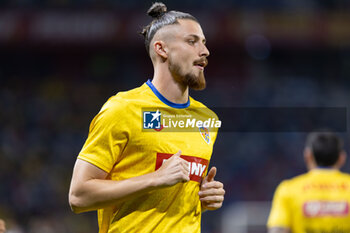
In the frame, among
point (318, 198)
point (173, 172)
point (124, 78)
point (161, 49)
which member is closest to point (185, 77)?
point (161, 49)

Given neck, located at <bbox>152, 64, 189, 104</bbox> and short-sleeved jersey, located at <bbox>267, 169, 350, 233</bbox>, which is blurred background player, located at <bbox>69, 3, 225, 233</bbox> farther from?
short-sleeved jersey, located at <bbox>267, 169, 350, 233</bbox>

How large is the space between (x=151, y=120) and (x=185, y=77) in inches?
13.9

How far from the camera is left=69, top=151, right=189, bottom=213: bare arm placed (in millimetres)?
2721

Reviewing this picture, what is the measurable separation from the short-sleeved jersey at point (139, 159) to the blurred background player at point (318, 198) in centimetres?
141

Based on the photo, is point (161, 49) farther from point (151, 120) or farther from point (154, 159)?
point (154, 159)

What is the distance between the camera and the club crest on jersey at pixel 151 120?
9.74ft

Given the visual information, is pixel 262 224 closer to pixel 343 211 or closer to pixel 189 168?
pixel 343 211

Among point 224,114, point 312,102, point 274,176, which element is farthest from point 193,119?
point 312,102

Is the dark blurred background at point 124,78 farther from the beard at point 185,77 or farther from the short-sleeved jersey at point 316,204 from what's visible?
the beard at point 185,77

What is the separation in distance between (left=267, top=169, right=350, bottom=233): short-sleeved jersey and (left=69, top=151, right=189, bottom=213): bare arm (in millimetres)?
1734

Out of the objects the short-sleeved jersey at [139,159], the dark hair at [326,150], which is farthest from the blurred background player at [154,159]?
the dark hair at [326,150]

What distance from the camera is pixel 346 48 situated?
16.3 metres

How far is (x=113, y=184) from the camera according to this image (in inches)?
109

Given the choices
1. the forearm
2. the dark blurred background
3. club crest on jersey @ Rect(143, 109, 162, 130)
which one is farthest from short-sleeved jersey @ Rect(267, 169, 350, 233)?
the dark blurred background
